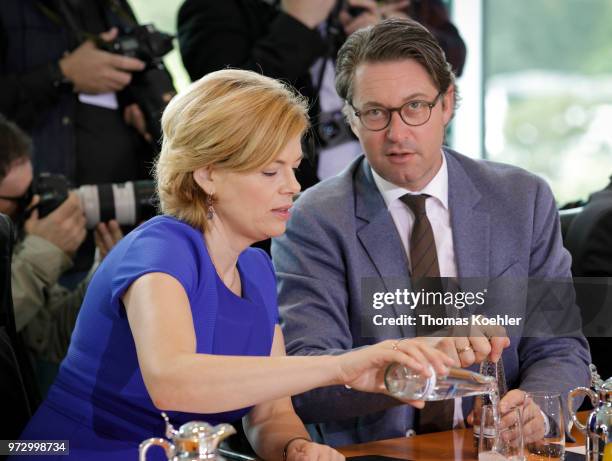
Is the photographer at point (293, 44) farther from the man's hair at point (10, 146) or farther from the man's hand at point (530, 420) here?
the man's hand at point (530, 420)

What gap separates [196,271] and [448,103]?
0.89 metres

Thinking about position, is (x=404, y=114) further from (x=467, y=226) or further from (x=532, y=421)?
(x=532, y=421)

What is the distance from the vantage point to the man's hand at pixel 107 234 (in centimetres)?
301

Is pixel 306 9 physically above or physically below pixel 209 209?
above

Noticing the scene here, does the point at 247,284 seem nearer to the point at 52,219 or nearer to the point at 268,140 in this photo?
the point at 268,140

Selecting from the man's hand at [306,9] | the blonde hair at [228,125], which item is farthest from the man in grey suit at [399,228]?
the man's hand at [306,9]

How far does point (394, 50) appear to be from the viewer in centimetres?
231

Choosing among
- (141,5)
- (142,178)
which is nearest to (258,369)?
(142,178)

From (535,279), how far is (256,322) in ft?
2.41

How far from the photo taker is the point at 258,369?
1.60m

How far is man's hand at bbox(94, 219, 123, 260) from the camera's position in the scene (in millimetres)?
3010

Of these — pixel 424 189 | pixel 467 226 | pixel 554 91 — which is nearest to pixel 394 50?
pixel 424 189

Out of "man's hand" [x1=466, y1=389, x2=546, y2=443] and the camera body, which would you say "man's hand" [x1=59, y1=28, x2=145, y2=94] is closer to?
the camera body

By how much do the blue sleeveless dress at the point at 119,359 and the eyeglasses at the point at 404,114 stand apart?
61 centimetres
